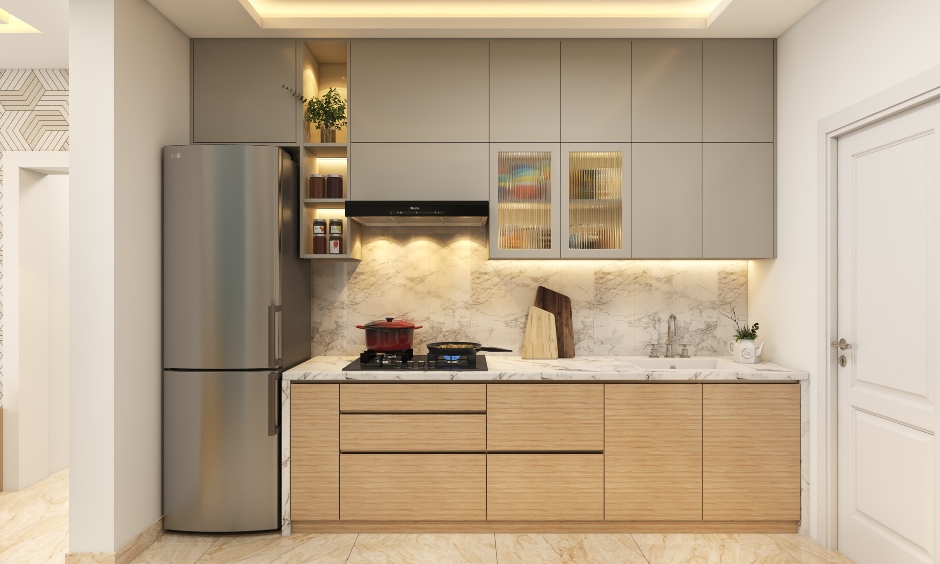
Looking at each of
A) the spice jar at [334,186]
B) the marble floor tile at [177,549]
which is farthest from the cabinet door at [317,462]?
the spice jar at [334,186]

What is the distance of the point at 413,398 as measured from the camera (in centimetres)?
304

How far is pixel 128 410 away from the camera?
2.73 metres

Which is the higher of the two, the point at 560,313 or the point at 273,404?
the point at 560,313

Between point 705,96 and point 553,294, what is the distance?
145 centimetres

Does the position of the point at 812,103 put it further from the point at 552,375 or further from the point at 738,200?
the point at 552,375

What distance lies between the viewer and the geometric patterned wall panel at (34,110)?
379 centimetres

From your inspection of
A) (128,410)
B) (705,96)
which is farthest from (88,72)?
(705,96)

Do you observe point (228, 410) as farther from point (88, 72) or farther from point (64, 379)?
point (64, 379)

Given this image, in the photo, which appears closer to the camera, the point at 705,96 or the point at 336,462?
the point at 336,462

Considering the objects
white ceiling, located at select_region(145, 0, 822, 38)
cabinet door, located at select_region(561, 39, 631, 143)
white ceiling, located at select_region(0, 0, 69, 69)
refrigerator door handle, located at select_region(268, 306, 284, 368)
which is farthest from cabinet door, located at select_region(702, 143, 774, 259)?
white ceiling, located at select_region(0, 0, 69, 69)

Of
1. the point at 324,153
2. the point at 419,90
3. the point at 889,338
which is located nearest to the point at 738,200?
the point at 889,338

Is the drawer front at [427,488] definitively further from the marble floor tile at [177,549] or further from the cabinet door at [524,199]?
the cabinet door at [524,199]

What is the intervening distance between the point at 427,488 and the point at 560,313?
133 cm

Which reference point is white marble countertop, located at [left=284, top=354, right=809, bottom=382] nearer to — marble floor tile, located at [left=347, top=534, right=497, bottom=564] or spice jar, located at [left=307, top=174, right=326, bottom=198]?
marble floor tile, located at [left=347, top=534, right=497, bottom=564]
